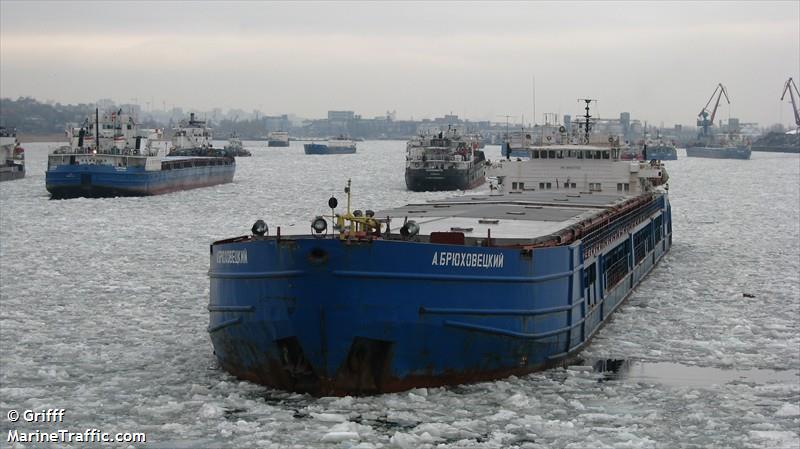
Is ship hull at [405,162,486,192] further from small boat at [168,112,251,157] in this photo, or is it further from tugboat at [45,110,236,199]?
small boat at [168,112,251,157]

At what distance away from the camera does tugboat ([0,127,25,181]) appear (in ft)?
265

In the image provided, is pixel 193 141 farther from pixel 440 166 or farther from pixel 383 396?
pixel 383 396

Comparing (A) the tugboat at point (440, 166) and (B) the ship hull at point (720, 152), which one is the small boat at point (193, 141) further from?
(B) the ship hull at point (720, 152)

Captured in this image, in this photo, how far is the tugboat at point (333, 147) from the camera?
178m

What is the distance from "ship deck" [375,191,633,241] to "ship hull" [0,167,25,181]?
193 ft

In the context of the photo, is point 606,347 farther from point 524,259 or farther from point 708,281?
point 708,281

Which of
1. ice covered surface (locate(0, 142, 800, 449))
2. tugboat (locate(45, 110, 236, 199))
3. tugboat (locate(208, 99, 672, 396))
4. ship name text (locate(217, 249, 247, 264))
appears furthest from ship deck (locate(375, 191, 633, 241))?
tugboat (locate(45, 110, 236, 199))

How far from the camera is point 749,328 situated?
20.7 m

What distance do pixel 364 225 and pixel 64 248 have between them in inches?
864

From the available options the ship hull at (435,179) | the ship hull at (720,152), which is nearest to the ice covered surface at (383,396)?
the ship hull at (435,179)

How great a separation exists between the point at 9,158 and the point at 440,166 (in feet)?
113

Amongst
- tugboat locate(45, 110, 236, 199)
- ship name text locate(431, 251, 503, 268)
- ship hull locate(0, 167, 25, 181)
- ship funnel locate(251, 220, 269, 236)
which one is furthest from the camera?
ship hull locate(0, 167, 25, 181)

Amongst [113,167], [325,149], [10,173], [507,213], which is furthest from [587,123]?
[325,149]

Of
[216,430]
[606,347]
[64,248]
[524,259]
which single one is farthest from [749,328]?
[64,248]
